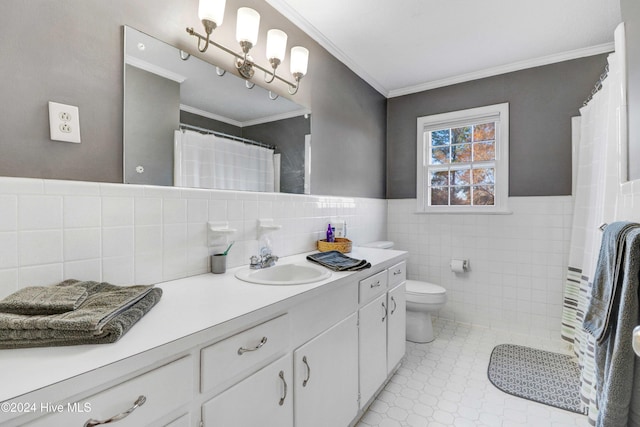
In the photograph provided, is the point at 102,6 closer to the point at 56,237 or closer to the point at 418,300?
the point at 56,237

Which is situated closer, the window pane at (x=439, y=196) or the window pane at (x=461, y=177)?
the window pane at (x=461, y=177)

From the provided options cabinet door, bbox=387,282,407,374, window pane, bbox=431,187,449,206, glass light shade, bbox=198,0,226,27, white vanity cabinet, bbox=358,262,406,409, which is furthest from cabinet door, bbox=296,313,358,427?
window pane, bbox=431,187,449,206

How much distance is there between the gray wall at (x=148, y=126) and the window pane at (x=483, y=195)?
2758 mm

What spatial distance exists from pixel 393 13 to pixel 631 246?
1902mm

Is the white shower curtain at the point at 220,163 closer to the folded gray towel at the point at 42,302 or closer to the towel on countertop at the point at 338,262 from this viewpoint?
the towel on countertop at the point at 338,262

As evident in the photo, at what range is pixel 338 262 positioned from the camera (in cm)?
168

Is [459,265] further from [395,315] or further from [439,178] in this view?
[395,315]

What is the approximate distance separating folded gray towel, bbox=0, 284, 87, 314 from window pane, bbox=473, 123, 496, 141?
129 inches

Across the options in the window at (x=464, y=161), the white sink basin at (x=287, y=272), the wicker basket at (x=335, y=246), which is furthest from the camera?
the window at (x=464, y=161)

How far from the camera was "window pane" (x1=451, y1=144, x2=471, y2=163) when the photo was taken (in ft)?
9.95

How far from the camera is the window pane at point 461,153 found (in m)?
3.03

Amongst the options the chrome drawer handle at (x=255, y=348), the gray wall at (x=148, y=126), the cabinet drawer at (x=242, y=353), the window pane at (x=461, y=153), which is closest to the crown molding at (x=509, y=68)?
the window pane at (x=461, y=153)

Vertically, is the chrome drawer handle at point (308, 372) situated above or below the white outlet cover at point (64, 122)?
below

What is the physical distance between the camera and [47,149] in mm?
995
